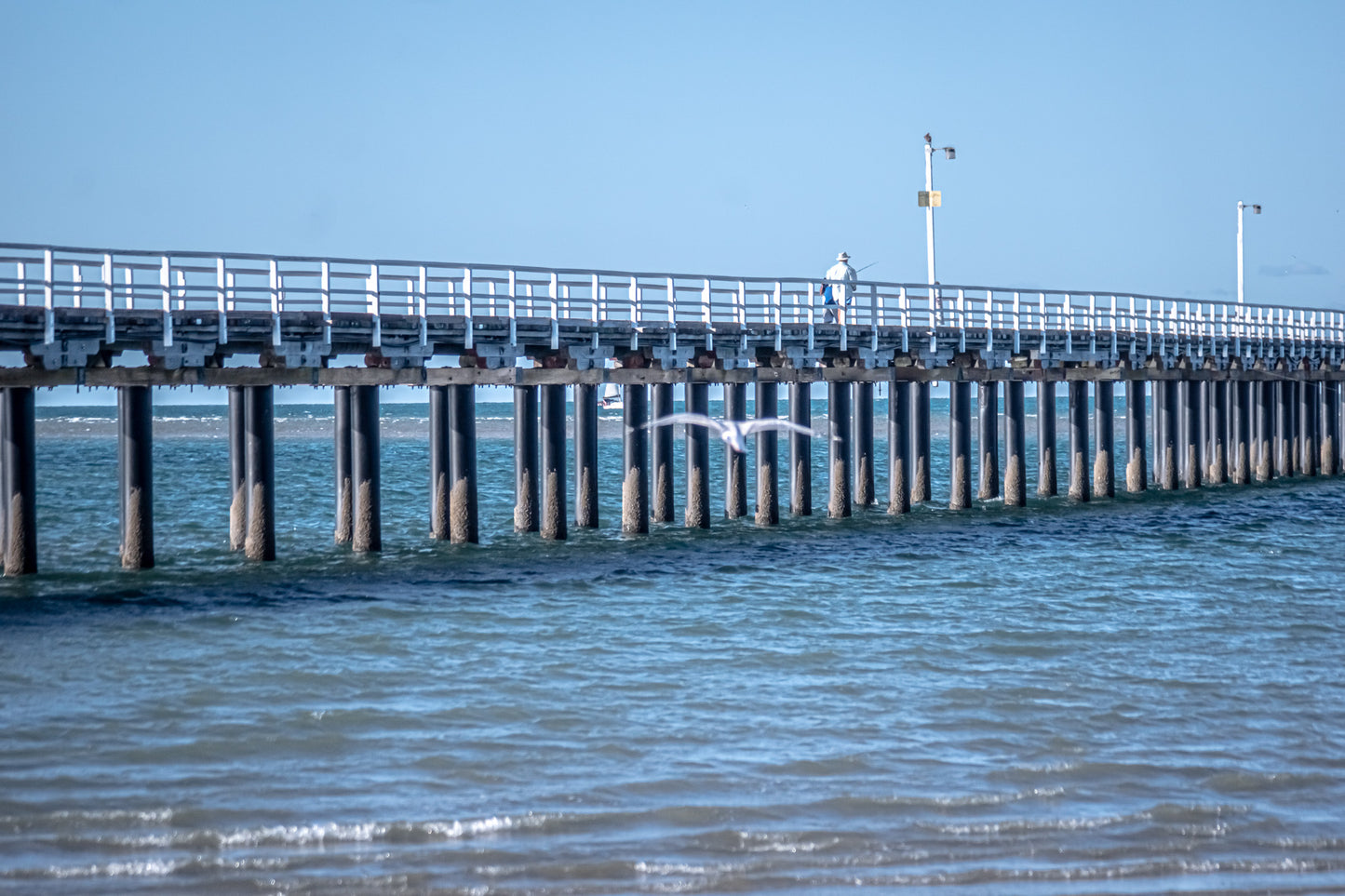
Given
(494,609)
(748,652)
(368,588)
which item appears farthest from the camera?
(368,588)

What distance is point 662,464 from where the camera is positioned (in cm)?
2883

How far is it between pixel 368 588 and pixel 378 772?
31.7 feet

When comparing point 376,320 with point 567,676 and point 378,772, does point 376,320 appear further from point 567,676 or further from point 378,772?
point 378,772

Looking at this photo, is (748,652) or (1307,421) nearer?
(748,652)

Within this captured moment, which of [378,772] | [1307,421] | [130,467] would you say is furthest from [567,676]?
[1307,421]

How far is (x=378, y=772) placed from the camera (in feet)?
40.8

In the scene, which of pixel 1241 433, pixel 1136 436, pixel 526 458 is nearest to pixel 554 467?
pixel 526 458

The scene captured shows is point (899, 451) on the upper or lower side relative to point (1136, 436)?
lower

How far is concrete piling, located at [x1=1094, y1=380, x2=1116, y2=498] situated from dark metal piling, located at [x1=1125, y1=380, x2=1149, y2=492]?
48 cm

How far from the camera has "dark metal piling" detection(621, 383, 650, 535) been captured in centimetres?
2623

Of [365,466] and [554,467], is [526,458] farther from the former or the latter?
[365,466]

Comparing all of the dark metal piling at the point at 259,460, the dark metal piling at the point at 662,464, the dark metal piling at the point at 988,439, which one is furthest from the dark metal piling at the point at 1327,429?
the dark metal piling at the point at 259,460

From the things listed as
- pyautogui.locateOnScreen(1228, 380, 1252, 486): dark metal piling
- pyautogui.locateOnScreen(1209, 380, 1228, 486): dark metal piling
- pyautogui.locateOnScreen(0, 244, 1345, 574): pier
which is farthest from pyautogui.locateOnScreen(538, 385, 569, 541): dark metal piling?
pyautogui.locateOnScreen(1228, 380, 1252, 486): dark metal piling

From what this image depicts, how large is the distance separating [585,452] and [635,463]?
3.12 ft
